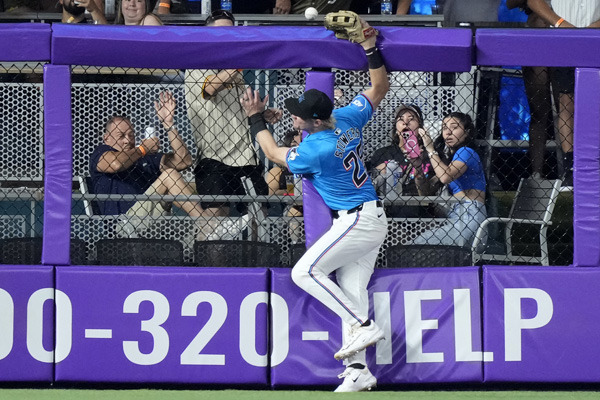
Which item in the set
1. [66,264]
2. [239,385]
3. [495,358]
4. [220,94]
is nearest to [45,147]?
[66,264]

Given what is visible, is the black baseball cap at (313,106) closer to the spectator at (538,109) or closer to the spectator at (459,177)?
the spectator at (459,177)

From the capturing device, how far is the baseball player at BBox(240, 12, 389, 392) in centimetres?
561

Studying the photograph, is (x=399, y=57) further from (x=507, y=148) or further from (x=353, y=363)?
(x=353, y=363)

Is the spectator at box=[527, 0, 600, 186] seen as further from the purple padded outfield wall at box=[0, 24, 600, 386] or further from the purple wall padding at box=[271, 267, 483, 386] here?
the purple wall padding at box=[271, 267, 483, 386]

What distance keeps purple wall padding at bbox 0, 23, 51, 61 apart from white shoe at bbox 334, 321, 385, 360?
8.53 ft

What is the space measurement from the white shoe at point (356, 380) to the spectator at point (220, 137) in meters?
1.48

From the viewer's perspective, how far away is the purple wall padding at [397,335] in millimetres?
5887

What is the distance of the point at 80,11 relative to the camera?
8.51m

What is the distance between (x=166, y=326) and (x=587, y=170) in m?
2.82

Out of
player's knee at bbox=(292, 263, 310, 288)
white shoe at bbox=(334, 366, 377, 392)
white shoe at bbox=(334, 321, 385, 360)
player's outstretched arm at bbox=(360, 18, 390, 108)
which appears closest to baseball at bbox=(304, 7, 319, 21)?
player's outstretched arm at bbox=(360, 18, 390, 108)

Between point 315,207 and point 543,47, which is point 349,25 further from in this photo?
point 543,47

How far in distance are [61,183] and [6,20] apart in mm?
3761
